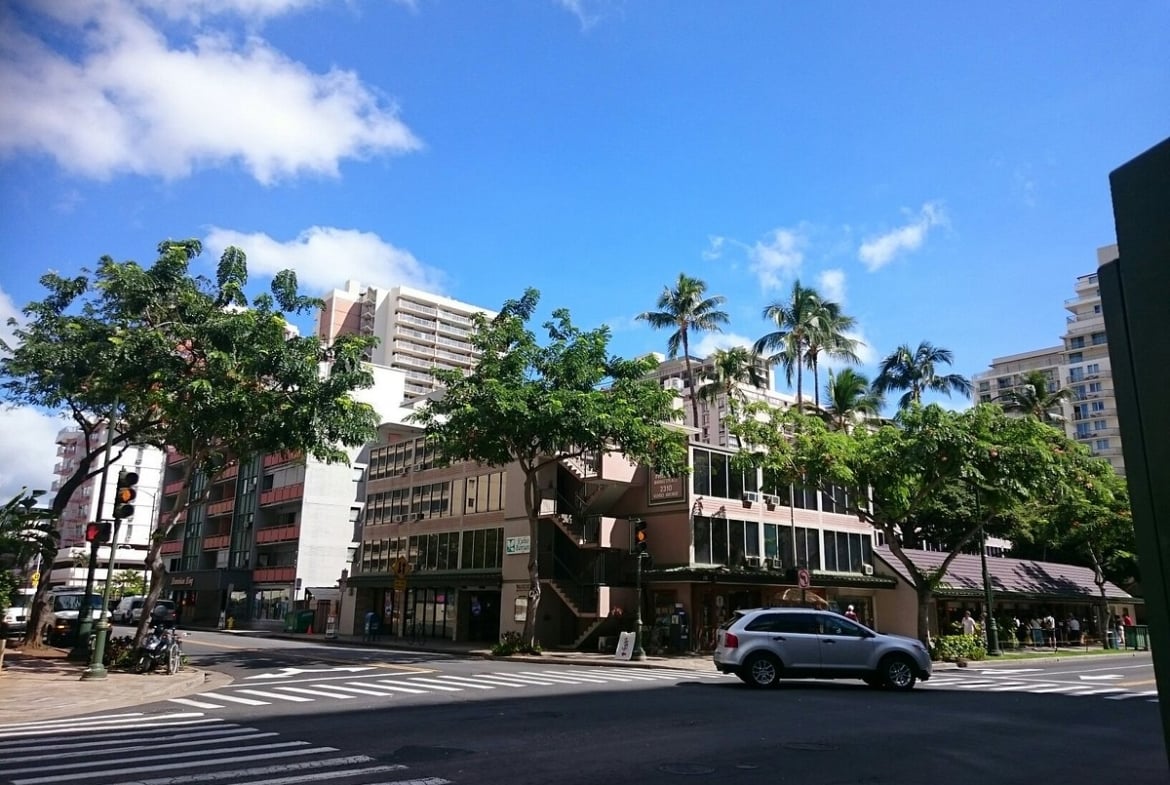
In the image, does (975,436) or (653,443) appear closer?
(975,436)

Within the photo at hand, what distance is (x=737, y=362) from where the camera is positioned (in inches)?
2010

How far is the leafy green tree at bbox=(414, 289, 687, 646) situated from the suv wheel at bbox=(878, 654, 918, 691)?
13271mm

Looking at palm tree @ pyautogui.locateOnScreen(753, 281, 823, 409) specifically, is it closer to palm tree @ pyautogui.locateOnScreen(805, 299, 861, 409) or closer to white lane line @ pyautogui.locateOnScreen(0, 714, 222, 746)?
palm tree @ pyautogui.locateOnScreen(805, 299, 861, 409)

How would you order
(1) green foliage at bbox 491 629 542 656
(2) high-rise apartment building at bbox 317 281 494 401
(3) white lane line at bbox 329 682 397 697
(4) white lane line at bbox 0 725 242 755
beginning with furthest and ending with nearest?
(2) high-rise apartment building at bbox 317 281 494 401
(1) green foliage at bbox 491 629 542 656
(3) white lane line at bbox 329 682 397 697
(4) white lane line at bbox 0 725 242 755

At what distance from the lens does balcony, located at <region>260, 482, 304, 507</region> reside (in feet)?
194

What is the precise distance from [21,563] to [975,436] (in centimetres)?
2967

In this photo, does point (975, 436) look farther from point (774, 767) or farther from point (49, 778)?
point (49, 778)

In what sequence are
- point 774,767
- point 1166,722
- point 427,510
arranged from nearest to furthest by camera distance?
1. point 1166,722
2. point 774,767
3. point 427,510

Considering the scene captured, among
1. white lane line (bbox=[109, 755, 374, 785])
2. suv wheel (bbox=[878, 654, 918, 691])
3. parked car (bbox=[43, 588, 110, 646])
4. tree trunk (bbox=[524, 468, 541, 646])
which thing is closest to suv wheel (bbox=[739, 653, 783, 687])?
suv wheel (bbox=[878, 654, 918, 691])

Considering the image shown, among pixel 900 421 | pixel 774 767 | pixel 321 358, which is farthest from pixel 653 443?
pixel 774 767

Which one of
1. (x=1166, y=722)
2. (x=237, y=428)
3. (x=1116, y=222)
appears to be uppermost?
(x=237, y=428)

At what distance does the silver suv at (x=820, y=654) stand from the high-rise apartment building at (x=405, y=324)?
358 feet

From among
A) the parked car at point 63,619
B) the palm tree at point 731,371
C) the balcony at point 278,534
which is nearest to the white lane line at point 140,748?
the parked car at point 63,619

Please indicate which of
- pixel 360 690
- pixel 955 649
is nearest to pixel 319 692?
pixel 360 690
